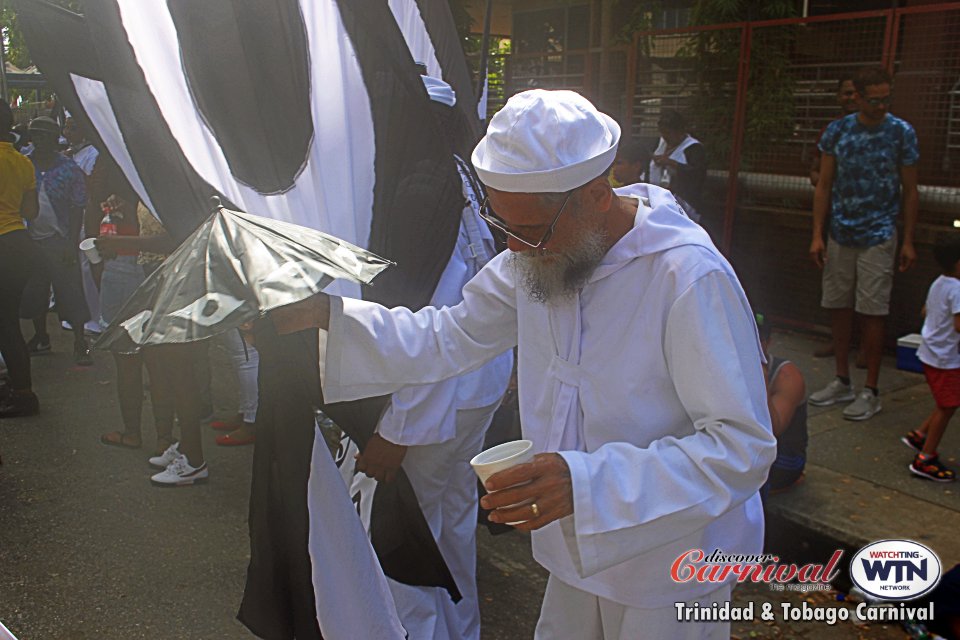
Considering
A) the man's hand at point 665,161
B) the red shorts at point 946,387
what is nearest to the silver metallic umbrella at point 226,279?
the red shorts at point 946,387

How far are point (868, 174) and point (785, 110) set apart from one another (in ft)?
6.52

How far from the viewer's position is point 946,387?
4766 millimetres

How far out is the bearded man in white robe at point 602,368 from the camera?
1.91 metres

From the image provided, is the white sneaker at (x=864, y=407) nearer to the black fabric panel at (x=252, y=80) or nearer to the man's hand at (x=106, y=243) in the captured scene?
the black fabric panel at (x=252, y=80)

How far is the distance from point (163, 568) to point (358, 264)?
2.77 metres

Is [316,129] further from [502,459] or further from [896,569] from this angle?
[896,569]

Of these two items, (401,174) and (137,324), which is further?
(401,174)

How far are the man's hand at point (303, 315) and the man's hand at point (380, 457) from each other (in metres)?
0.86

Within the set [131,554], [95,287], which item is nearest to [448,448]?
[131,554]

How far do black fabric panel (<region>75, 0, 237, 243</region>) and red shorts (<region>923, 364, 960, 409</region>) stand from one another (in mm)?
3720

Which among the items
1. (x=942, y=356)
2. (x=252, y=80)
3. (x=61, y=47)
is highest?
(x=61, y=47)

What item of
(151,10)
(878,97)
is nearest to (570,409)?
(151,10)

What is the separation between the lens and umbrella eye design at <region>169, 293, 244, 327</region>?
6.67 feet

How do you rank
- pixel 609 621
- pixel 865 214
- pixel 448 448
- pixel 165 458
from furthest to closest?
→ 1. pixel 865 214
2. pixel 165 458
3. pixel 448 448
4. pixel 609 621
